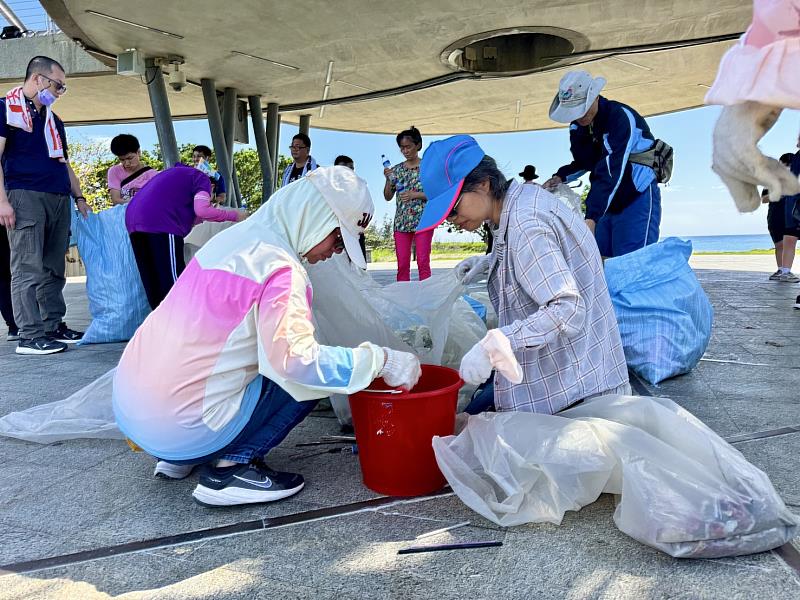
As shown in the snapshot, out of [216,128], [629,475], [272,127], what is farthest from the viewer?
[272,127]

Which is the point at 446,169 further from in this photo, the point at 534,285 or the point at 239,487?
the point at 239,487

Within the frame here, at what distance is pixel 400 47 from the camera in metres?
8.89

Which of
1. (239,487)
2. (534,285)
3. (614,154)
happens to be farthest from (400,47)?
(239,487)

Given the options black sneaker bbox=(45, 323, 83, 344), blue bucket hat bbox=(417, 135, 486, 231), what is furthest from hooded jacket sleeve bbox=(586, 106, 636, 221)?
black sneaker bbox=(45, 323, 83, 344)

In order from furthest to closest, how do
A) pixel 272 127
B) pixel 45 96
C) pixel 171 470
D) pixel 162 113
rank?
pixel 272 127
pixel 162 113
pixel 45 96
pixel 171 470

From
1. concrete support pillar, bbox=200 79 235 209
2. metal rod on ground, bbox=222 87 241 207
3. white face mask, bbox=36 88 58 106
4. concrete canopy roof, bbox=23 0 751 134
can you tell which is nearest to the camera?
white face mask, bbox=36 88 58 106

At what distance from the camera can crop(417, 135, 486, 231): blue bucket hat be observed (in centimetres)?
171

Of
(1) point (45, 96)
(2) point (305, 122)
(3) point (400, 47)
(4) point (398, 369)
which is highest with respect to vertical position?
(3) point (400, 47)

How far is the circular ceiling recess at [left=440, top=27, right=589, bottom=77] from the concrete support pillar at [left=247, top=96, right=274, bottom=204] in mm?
3939

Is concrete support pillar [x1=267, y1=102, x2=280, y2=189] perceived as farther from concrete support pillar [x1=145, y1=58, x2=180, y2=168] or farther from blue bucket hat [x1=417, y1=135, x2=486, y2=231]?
blue bucket hat [x1=417, y1=135, x2=486, y2=231]

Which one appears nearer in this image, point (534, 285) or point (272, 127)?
point (534, 285)

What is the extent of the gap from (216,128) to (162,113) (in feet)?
4.37

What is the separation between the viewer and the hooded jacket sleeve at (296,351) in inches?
57.3

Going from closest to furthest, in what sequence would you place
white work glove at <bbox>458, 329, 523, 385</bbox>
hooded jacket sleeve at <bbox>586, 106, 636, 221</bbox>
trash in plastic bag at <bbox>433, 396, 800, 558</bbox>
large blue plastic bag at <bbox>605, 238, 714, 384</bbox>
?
trash in plastic bag at <bbox>433, 396, 800, 558</bbox> < white work glove at <bbox>458, 329, 523, 385</bbox> < large blue plastic bag at <bbox>605, 238, 714, 384</bbox> < hooded jacket sleeve at <bbox>586, 106, 636, 221</bbox>
